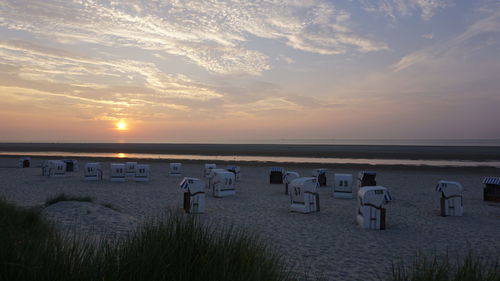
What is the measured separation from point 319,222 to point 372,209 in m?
1.87

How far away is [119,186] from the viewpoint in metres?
21.9

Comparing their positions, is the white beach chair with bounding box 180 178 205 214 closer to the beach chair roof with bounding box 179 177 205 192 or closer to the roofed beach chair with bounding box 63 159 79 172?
the beach chair roof with bounding box 179 177 205 192

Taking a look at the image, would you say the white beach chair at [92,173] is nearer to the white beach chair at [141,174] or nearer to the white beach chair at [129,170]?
A: the white beach chair at [129,170]

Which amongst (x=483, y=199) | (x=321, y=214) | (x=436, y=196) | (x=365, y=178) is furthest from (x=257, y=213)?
(x=483, y=199)

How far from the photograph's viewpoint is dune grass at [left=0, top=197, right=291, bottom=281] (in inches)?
152

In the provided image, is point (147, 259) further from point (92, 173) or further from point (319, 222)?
point (92, 173)

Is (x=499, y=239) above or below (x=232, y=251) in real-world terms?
below

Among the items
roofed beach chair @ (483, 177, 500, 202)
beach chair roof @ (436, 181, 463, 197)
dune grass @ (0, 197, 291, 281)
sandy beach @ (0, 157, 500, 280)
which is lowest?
sandy beach @ (0, 157, 500, 280)

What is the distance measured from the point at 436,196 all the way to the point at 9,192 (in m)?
21.9

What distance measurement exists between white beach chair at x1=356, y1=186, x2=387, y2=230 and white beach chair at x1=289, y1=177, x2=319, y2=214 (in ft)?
8.66

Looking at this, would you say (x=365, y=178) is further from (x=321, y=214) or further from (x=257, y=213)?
(x=257, y=213)

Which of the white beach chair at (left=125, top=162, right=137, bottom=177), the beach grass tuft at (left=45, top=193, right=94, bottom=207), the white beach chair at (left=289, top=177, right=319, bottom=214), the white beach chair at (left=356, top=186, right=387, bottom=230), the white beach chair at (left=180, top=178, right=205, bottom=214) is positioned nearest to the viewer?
the white beach chair at (left=356, top=186, right=387, bottom=230)

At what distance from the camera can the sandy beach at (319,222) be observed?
8.50 m

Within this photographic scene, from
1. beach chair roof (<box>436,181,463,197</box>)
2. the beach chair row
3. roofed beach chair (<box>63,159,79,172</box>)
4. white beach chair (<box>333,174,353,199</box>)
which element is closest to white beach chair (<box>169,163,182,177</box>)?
roofed beach chair (<box>63,159,79,172</box>)
